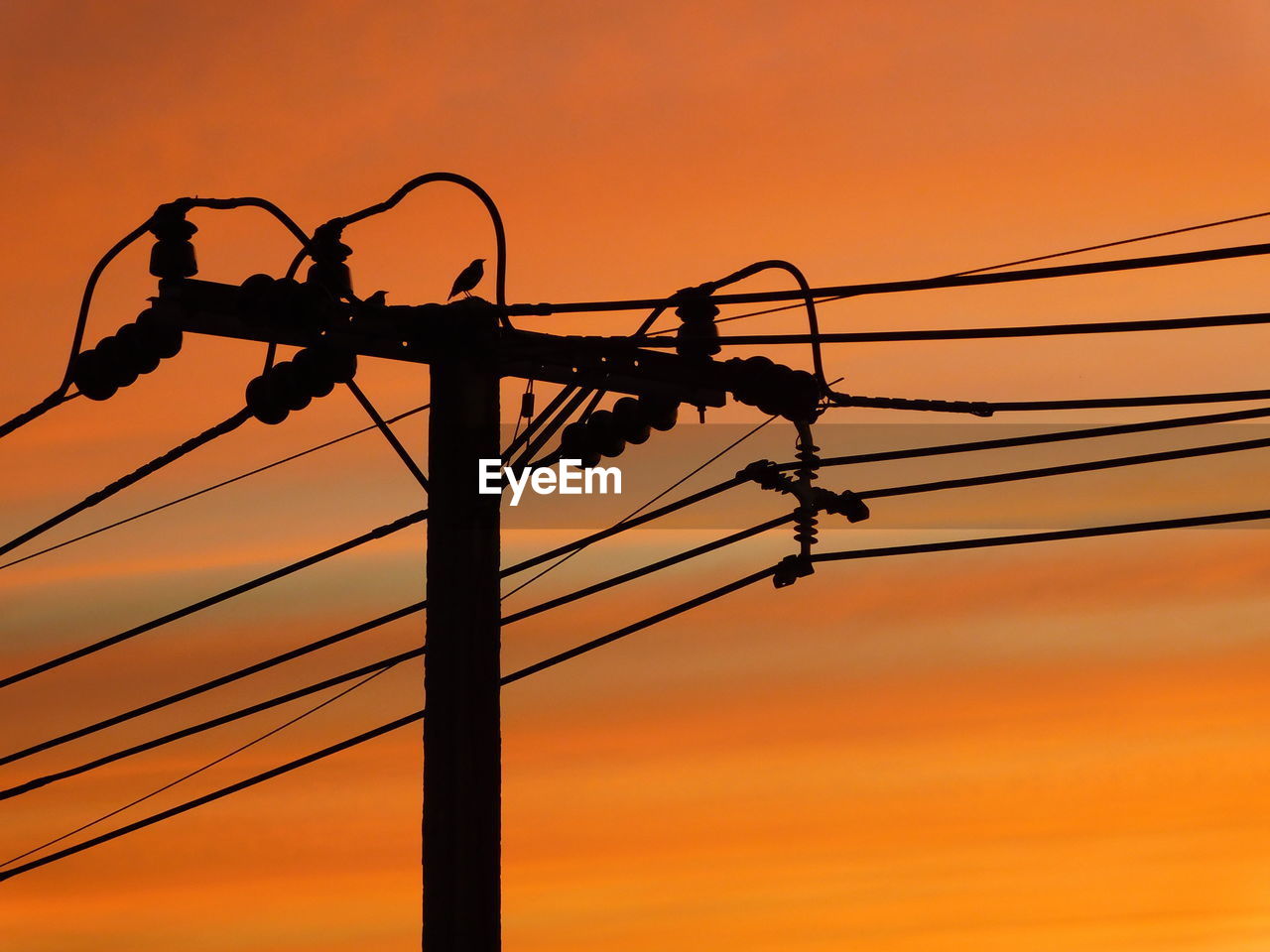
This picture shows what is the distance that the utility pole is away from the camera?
12.8 m

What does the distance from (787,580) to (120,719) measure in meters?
5.54

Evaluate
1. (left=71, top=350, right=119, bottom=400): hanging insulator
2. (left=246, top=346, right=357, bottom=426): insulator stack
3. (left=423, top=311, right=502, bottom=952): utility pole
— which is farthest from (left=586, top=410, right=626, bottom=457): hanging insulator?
(left=71, top=350, right=119, bottom=400): hanging insulator

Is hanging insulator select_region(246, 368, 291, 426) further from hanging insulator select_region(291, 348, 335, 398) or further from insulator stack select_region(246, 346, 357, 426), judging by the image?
hanging insulator select_region(291, 348, 335, 398)

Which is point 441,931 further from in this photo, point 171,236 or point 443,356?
point 171,236

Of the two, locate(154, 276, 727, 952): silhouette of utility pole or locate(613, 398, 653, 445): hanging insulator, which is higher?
locate(613, 398, 653, 445): hanging insulator

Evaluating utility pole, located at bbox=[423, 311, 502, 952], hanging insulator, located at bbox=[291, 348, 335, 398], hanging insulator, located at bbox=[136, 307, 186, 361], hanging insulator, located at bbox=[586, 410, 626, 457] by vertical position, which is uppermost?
hanging insulator, located at bbox=[136, 307, 186, 361]

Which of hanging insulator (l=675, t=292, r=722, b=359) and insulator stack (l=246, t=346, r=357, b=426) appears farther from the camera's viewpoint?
hanging insulator (l=675, t=292, r=722, b=359)

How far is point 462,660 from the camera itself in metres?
12.9

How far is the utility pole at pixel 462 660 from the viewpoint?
1280 cm

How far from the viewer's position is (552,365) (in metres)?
13.9

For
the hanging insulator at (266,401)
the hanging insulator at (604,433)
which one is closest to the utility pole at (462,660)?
the hanging insulator at (266,401)

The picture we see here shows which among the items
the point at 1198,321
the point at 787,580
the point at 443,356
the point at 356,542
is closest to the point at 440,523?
the point at 443,356

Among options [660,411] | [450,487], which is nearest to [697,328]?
[660,411]

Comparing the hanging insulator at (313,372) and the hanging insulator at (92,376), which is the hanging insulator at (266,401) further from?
the hanging insulator at (92,376)
